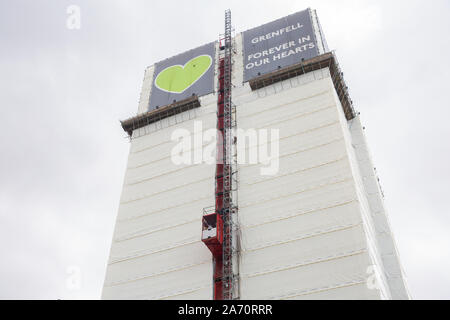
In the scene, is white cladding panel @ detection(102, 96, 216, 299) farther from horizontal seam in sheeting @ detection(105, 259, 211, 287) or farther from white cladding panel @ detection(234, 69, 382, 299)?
white cladding panel @ detection(234, 69, 382, 299)

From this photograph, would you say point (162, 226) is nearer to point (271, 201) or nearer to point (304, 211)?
point (271, 201)

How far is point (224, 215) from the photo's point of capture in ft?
128

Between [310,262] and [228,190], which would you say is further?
[228,190]

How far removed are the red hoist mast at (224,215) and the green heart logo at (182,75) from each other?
5.06 m

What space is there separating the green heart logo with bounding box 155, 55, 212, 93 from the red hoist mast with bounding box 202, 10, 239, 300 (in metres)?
5.06

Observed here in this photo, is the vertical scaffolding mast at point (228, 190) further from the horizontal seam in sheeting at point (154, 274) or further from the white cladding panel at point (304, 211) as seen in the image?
the horizontal seam in sheeting at point (154, 274)

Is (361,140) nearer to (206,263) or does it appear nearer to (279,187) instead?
(279,187)

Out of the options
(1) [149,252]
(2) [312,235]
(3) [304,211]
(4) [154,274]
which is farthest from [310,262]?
(1) [149,252]

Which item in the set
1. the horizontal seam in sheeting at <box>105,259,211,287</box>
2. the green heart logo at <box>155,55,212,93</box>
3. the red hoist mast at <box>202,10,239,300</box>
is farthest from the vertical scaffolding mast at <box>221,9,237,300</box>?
the green heart logo at <box>155,55,212,93</box>

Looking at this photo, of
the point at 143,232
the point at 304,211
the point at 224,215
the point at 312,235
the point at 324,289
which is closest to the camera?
the point at 324,289

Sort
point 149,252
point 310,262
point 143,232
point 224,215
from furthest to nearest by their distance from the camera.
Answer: point 143,232 → point 149,252 → point 224,215 → point 310,262

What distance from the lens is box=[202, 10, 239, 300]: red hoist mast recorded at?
118 feet

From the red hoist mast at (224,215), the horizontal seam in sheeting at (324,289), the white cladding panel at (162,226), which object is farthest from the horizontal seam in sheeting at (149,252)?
the horizontal seam in sheeting at (324,289)

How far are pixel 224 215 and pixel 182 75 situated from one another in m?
23.5
